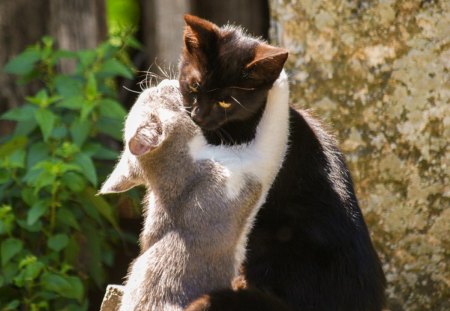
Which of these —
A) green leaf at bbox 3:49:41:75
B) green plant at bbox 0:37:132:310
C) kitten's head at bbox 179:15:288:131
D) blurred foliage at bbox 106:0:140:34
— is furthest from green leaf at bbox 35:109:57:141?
blurred foliage at bbox 106:0:140:34

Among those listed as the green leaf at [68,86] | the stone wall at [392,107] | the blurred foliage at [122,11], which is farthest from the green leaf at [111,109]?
the blurred foliage at [122,11]

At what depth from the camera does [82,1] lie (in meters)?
5.31

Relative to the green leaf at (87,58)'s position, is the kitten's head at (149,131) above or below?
above

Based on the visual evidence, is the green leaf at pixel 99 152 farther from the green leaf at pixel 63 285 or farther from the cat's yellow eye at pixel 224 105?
the cat's yellow eye at pixel 224 105

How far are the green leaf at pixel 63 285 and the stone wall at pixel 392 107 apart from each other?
130cm

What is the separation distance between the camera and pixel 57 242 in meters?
4.70

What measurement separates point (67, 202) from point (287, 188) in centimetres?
163

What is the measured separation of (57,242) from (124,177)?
1430mm

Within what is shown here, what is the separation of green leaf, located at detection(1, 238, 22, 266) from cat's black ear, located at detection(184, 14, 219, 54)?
1.55 metres

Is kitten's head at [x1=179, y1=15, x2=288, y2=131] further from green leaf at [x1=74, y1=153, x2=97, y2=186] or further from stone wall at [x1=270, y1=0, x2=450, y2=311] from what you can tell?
green leaf at [x1=74, y1=153, x2=97, y2=186]

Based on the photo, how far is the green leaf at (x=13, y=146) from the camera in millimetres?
4828

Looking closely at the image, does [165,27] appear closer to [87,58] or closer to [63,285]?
[87,58]

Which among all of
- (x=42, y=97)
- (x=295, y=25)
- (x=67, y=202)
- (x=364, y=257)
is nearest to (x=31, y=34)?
(x=42, y=97)

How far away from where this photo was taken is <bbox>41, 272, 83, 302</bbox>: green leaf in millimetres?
4656
